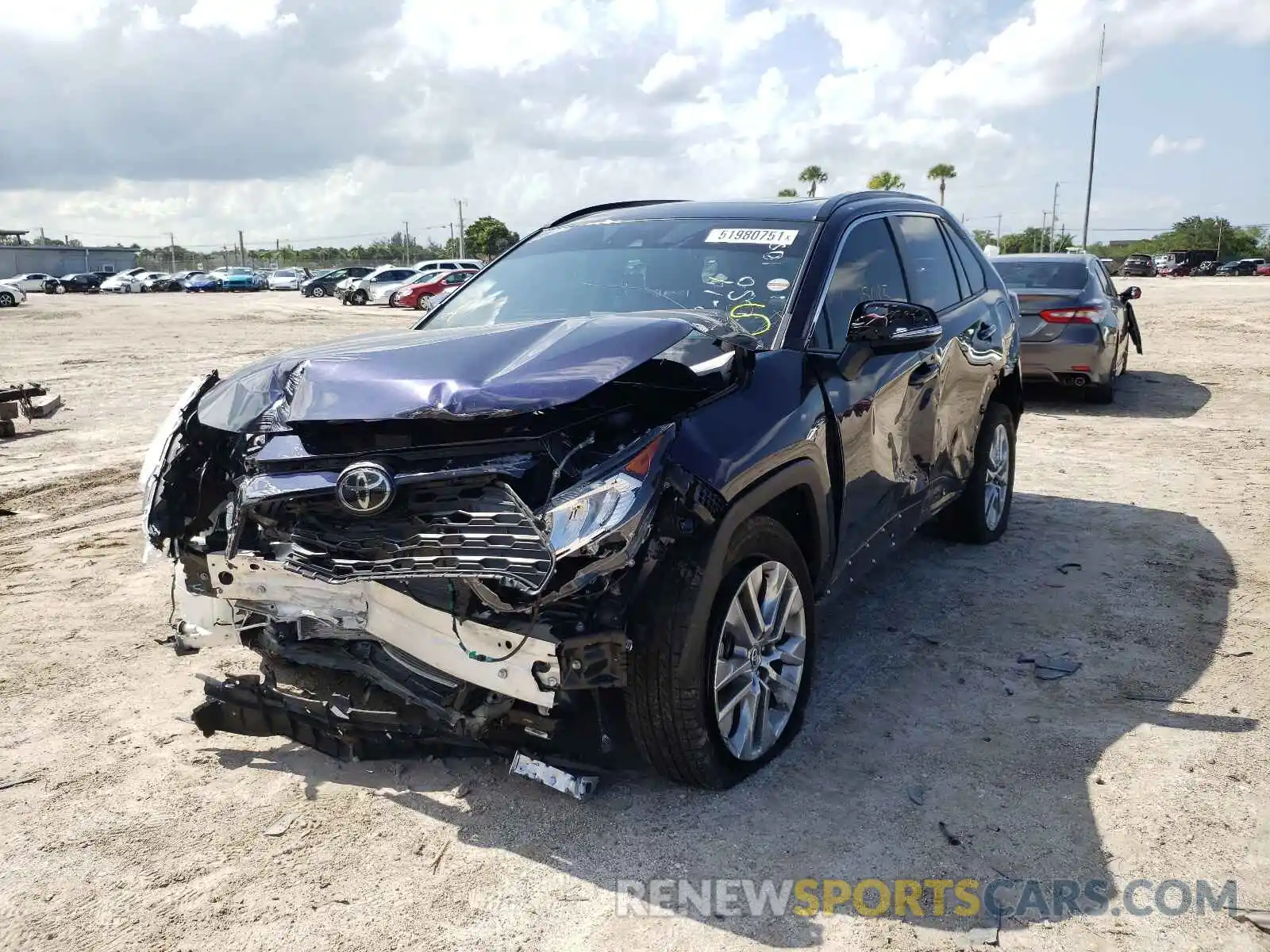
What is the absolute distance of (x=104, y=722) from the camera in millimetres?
3857

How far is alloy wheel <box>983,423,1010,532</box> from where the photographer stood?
5.91 meters

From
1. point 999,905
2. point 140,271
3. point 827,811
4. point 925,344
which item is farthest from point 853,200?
point 140,271

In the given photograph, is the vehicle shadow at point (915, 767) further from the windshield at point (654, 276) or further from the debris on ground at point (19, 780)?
the windshield at point (654, 276)

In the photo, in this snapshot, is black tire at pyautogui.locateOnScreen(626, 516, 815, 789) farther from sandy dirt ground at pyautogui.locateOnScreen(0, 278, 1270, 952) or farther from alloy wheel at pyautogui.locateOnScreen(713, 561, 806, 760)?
sandy dirt ground at pyautogui.locateOnScreen(0, 278, 1270, 952)

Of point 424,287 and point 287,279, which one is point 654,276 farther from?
point 287,279

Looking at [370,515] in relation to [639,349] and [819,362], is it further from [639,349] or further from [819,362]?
[819,362]

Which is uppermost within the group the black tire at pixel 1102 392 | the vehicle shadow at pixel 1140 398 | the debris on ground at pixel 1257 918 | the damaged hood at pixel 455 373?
the damaged hood at pixel 455 373

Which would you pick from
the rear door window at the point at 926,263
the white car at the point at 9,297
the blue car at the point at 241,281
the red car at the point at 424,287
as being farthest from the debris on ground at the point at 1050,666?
the blue car at the point at 241,281

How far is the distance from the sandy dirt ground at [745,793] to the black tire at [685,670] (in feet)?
0.63

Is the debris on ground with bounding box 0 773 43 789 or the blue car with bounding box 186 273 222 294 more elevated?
the blue car with bounding box 186 273 222 294

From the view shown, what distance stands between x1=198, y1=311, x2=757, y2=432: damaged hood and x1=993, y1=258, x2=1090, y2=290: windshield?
9.05 m

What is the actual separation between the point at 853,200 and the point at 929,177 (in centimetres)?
6946

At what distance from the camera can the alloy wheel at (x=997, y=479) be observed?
5.91m

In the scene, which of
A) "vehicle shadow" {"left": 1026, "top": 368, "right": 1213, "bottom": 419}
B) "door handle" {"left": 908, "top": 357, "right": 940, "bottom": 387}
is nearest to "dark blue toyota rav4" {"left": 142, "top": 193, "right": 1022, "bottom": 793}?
"door handle" {"left": 908, "top": 357, "right": 940, "bottom": 387}
